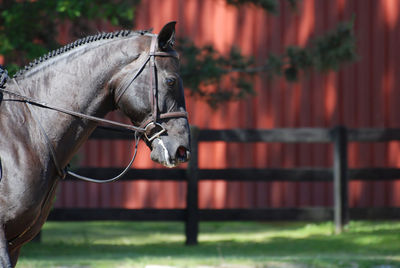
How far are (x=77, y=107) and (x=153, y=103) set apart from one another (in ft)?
1.49

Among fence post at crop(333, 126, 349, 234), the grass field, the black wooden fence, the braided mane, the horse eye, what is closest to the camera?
the horse eye

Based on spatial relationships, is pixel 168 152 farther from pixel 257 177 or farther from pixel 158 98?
pixel 257 177

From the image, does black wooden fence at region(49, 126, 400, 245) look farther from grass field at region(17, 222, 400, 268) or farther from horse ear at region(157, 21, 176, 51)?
horse ear at region(157, 21, 176, 51)

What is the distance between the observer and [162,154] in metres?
3.77

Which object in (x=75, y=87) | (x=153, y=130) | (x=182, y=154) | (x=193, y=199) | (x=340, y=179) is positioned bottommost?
→ (x=193, y=199)

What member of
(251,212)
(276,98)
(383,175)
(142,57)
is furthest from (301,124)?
(142,57)

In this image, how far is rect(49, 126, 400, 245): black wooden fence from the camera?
9.23 metres

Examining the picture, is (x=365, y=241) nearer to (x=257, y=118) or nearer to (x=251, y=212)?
(x=251, y=212)

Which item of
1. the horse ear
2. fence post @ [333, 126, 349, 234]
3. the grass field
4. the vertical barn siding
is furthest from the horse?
the vertical barn siding

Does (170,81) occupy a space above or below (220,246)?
above

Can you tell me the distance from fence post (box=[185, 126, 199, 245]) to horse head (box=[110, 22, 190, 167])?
5333mm

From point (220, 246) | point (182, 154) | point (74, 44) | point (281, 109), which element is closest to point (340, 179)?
point (220, 246)

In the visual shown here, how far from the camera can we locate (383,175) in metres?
10.2

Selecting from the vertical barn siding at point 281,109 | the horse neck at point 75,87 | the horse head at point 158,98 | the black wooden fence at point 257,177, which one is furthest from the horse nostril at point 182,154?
the vertical barn siding at point 281,109
